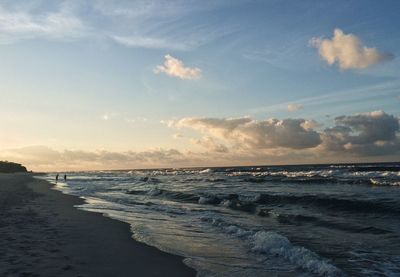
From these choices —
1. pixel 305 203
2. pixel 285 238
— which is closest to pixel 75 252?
pixel 285 238

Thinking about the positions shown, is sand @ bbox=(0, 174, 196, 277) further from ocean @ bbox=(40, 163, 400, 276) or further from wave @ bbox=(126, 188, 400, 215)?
wave @ bbox=(126, 188, 400, 215)

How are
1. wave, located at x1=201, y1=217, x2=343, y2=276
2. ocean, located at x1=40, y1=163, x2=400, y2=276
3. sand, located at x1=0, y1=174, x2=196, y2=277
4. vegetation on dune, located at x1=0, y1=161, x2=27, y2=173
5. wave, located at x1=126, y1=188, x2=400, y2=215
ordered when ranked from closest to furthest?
sand, located at x1=0, y1=174, x2=196, y2=277 → wave, located at x1=201, y1=217, x2=343, y2=276 → ocean, located at x1=40, y1=163, x2=400, y2=276 → wave, located at x1=126, y1=188, x2=400, y2=215 → vegetation on dune, located at x1=0, y1=161, x2=27, y2=173

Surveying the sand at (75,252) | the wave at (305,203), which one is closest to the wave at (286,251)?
the sand at (75,252)

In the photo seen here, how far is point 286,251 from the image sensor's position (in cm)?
1109

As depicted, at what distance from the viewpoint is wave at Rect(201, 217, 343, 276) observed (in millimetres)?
9166

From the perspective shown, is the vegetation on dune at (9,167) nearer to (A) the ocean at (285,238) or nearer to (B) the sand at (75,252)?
(A) the ocean at (285,238)

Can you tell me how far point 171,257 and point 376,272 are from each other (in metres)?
4.84

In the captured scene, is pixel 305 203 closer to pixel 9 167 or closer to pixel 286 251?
pixel 286 251

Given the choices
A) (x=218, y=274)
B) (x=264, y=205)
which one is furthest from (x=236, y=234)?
(x=264, y=205)

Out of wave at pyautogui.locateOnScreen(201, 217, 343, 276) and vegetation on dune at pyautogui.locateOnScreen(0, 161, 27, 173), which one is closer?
wave at pyautogui.locateOnScreen(201, 217, 343, 276)

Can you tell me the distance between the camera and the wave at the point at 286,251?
30.1ft

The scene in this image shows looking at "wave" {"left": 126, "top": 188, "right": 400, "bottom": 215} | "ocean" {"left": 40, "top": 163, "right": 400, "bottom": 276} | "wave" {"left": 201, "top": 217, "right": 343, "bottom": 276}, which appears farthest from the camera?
"wave" {"left": 126, "top": 188, "right": 400, "bottom": 215}

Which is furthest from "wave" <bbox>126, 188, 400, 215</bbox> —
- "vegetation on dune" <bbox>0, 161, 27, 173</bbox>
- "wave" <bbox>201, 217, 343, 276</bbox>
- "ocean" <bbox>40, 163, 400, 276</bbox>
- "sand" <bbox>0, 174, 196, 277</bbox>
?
"vegetation on dune" <bbox>0, 161, 27, 173</bbox>

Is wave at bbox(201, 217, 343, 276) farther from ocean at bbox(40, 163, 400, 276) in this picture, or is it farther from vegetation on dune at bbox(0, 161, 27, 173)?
vegetation on dune at bbox(0, 161, 27, 173)
